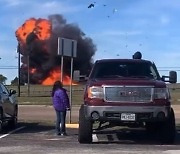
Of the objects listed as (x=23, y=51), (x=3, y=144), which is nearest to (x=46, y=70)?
(x=23, y=51)

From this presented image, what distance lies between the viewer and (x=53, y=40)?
8925 centimetres

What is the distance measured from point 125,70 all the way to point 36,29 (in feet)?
268

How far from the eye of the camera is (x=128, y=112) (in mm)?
13438

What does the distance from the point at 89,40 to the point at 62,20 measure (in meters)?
5.31

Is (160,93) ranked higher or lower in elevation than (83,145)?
higher

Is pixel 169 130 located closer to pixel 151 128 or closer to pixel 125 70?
pixel 125 70

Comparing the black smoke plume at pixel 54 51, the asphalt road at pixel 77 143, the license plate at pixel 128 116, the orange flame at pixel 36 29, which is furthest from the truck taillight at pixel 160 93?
the orange flame at pixel 36 29

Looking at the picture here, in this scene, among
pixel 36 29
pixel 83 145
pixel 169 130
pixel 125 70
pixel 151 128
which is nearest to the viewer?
pixel 83 145

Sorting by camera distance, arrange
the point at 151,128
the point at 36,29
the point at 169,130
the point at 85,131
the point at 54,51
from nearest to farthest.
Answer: the point at 85,131 < the point at 169,130 < the point at 151,128 < the point at 54,51 < the point at 36,29

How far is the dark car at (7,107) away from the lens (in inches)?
683

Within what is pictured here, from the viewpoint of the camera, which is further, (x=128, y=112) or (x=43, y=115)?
(x=43, y=115)

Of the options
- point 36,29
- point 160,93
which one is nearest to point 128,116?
point 160,93

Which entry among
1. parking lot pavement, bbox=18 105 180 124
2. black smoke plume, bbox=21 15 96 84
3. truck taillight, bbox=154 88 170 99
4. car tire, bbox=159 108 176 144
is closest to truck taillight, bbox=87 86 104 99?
truck taillight, bbox=154 88 170 99

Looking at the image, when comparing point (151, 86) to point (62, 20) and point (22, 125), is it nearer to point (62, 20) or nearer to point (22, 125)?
point (22, 125)
